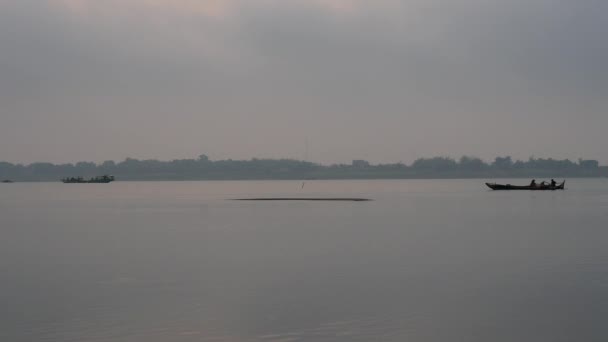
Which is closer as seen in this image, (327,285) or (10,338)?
(10,338)

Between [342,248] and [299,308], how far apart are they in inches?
643

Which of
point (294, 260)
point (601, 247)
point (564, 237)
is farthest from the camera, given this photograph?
point (564, 237)

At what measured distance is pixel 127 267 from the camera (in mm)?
27266

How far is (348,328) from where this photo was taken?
16203mm

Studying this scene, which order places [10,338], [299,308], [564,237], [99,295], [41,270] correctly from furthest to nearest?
[564,237] < [41,270] < [99,295] < [299,308] < [10,338]

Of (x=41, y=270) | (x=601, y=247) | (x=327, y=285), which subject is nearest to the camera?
(x=327, y=285)

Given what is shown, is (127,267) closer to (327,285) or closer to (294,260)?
(294,260)

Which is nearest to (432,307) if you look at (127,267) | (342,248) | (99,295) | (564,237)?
(99,295)

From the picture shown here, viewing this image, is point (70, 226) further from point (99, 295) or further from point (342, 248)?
point (99, 295)

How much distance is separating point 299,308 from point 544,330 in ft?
21.0

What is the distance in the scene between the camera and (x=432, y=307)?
18.7 metres

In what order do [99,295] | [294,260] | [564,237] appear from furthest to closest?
1. [564,237]
2. [294,260]
3. [99,295]

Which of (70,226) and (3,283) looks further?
(70,226)

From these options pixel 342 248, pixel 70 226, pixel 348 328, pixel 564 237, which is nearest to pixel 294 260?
pixel 342 248
